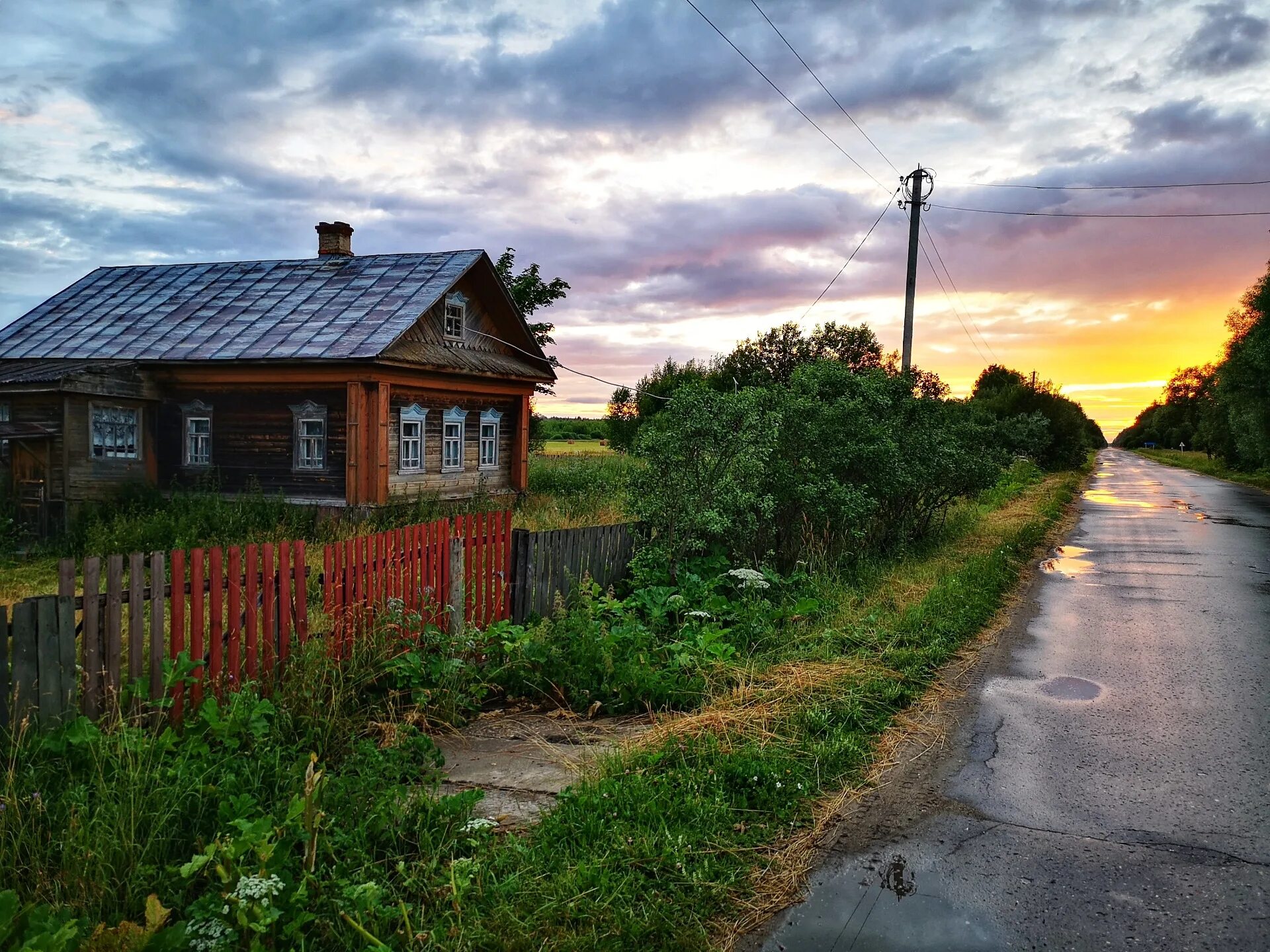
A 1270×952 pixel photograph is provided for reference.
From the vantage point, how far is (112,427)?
627 inches

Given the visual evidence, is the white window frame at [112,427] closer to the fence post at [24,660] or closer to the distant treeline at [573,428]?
the fence post at [24,660]

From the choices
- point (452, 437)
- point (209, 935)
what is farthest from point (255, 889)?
point (452, 437)

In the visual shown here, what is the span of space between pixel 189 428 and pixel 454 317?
20.4ft

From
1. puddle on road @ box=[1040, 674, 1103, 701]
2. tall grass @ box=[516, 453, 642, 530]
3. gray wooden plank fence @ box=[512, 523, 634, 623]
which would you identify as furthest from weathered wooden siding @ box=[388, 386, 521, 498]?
puddle on road @ box=[1040, 674, 1103, 701]

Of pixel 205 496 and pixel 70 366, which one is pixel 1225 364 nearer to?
pixel 205 496

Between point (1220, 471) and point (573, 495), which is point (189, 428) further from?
point (1220, 471)

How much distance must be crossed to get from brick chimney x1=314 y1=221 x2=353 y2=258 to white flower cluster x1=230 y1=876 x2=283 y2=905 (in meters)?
20.2

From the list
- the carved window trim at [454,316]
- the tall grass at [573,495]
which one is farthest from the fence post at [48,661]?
the carved window trim at [454,316]

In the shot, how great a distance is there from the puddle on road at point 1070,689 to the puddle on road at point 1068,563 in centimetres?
567

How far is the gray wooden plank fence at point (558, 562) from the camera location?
293 inches

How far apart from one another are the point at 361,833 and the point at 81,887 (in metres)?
1.04

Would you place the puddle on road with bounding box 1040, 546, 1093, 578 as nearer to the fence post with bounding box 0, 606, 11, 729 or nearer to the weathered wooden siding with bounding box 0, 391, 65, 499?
the fence post with bounding box 0, 606, 11, 729

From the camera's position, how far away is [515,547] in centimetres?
742

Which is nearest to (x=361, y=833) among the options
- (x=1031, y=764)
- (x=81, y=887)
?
(x=81, y=887)
